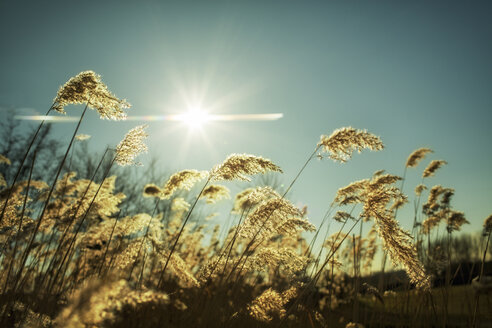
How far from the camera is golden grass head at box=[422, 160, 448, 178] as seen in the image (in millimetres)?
5265

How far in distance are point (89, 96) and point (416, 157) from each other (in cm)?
539

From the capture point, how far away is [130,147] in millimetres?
2725

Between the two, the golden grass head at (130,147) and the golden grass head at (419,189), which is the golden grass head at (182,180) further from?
the golden grass head at (419,189)

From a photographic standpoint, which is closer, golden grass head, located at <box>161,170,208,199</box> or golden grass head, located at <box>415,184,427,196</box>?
golden grass head, located at <box>161,170,208,199</box>

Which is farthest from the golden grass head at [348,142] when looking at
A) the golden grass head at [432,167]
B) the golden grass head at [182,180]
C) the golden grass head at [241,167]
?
the golden grass head at [432,167]

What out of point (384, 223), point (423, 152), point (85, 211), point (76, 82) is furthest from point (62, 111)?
point (423, 152)

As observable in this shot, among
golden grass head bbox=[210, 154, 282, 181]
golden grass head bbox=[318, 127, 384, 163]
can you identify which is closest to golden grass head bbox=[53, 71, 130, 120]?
golden grass head bbox=[210, 154, 282, 181]

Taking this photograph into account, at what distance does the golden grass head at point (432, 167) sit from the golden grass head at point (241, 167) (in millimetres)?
4313

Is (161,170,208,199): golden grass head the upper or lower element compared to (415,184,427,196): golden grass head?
lower

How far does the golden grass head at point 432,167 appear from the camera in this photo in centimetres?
526

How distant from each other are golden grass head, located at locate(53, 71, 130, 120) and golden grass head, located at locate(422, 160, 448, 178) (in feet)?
17.7

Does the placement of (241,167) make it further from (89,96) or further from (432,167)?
(432,167)

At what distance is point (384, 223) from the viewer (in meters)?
2.14

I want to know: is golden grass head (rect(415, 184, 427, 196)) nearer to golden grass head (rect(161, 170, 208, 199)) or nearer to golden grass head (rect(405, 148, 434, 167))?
golden grass head (rect(405, 148, 434, 167))
